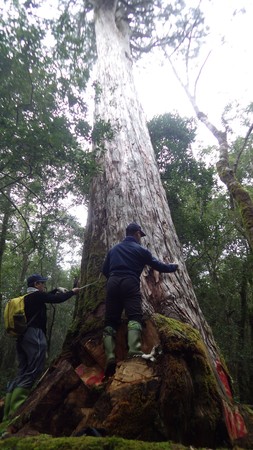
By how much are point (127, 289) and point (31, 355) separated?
169 cm

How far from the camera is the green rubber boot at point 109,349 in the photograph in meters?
2.67

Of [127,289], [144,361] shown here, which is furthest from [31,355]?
[144,361]

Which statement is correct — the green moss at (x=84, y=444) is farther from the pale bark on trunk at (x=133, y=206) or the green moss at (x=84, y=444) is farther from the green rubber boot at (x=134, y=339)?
the pale bark on trunk at (x=133, y=206)

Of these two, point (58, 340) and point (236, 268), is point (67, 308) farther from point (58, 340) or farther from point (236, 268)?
point (236, 268)

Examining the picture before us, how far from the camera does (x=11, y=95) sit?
221 inches

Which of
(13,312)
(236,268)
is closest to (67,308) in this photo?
(236,268)

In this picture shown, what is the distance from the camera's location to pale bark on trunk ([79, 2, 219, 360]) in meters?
3.33

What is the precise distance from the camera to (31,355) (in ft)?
12.3

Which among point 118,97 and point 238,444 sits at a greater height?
point 118,97

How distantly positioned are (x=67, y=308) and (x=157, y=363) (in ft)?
51.5

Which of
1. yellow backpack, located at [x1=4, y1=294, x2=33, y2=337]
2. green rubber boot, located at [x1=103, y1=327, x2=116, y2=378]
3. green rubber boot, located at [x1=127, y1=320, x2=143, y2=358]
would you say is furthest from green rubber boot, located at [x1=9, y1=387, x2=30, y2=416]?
green rubber boot, located at [x1=127, y1=320, x2=143, y2=358]

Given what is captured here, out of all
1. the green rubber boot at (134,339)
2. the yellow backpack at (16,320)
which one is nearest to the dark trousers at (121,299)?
the green rubber boot at (134,339)

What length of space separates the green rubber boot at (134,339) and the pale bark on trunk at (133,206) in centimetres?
32

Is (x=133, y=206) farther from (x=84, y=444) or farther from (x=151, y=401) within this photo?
(x=84, y=444)
